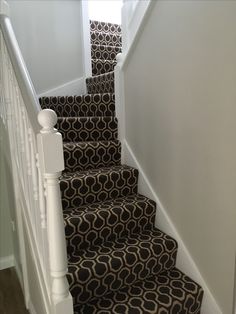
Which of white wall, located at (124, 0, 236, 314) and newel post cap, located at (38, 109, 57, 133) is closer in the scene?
newel post cap, located at (38, 109, 57, 133)

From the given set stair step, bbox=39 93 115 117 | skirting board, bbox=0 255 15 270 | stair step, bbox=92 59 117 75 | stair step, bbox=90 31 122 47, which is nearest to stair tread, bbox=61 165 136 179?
stair step, bbox=39 93 115 117

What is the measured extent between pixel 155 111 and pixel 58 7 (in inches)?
76.8

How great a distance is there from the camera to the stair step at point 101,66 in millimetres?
3460

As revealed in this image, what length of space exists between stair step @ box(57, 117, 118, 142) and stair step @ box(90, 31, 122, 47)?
1411mm

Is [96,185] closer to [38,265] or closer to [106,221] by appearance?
[106,221]

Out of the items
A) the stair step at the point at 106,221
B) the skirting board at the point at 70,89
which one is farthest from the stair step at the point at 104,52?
the stair step at the point at 106,221

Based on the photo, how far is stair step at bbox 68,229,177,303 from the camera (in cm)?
162

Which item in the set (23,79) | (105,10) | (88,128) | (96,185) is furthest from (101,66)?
(23,79)

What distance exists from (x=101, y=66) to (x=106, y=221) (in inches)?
85.7

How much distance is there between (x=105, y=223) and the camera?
1899mm

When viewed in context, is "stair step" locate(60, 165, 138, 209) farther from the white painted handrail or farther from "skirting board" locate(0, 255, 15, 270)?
"skirting board" locate(0, 255, 15, 270)

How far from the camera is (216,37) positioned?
1.51 meters

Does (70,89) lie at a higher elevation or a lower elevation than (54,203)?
higher

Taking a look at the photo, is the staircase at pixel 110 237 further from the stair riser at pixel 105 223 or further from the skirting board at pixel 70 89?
the skirting board at pixel 70 89
